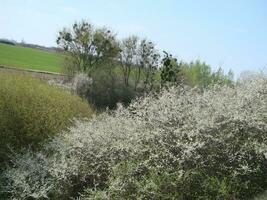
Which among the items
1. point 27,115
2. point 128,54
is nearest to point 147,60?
point 128,54

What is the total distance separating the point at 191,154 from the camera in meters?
8.36

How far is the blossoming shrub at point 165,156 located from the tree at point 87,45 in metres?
20.7

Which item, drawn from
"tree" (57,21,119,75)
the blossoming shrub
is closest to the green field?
"tree" (57,21,119,75)

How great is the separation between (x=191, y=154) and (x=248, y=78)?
4.02m

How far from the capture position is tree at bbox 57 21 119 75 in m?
30.9

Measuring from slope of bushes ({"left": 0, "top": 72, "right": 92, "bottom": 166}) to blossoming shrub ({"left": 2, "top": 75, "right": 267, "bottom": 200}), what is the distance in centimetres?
78

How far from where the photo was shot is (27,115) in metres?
11.3

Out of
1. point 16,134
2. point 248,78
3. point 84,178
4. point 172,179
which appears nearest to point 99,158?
point 84,178

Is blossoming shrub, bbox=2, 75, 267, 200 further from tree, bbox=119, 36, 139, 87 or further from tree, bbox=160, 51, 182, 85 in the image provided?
tree, bbox=119, 36, 139, 87

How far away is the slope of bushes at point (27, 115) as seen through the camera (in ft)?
36.0

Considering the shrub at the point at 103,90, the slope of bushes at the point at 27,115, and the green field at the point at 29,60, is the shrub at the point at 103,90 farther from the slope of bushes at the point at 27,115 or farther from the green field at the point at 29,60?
the green field at the point at 29,60

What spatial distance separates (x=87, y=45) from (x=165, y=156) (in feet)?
76.1

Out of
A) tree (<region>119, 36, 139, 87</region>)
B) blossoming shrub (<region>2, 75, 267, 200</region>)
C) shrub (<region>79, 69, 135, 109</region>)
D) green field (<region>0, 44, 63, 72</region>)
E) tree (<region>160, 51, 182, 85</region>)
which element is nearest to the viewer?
blossoming shrub (<region>2, 75, 267, 200</region>)

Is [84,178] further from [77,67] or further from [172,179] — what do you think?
[77,67]
